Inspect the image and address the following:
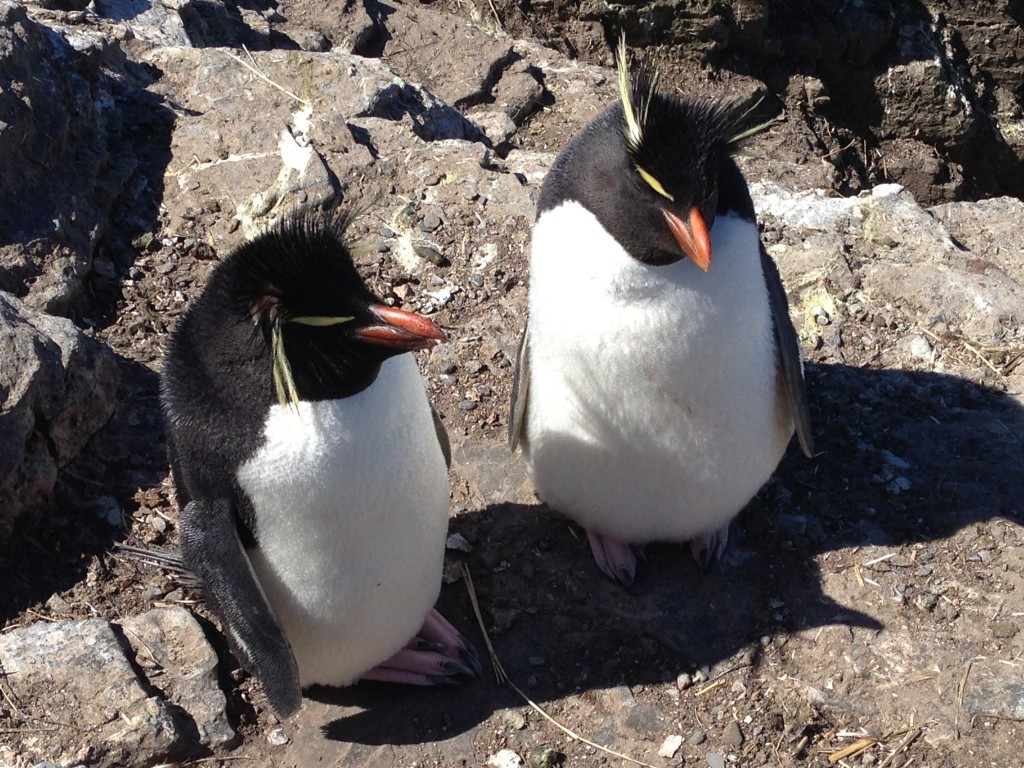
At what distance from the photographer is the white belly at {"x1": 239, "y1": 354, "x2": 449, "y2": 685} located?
2203mm

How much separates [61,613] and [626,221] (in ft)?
5.34

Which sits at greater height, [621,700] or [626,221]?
[626,221]

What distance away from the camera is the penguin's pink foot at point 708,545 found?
2902 mm

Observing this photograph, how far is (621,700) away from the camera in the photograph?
2660 millimetres

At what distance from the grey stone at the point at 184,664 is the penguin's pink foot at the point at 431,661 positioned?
348mm

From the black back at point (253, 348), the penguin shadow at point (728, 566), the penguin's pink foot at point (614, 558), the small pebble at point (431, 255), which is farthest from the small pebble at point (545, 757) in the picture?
the small pebble at point (431, 255)

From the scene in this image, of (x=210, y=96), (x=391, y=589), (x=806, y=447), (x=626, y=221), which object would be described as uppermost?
(x=210, y=96)

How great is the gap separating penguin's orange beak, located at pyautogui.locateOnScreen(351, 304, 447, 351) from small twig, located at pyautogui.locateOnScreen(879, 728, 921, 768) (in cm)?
138

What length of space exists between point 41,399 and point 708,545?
5.72ft

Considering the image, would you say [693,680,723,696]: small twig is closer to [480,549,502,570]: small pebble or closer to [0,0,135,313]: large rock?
[480,549,502,570]: small pebble

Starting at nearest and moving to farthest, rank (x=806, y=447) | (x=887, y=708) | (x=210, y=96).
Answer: (x=887, y=708) < (x=806, y=447) < (x=210, y=96)

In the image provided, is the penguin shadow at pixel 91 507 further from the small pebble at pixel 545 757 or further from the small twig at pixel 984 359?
the small twig at pixel 984 359

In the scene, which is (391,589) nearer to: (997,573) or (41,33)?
(997,573)

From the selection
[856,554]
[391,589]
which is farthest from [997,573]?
[391,589]
